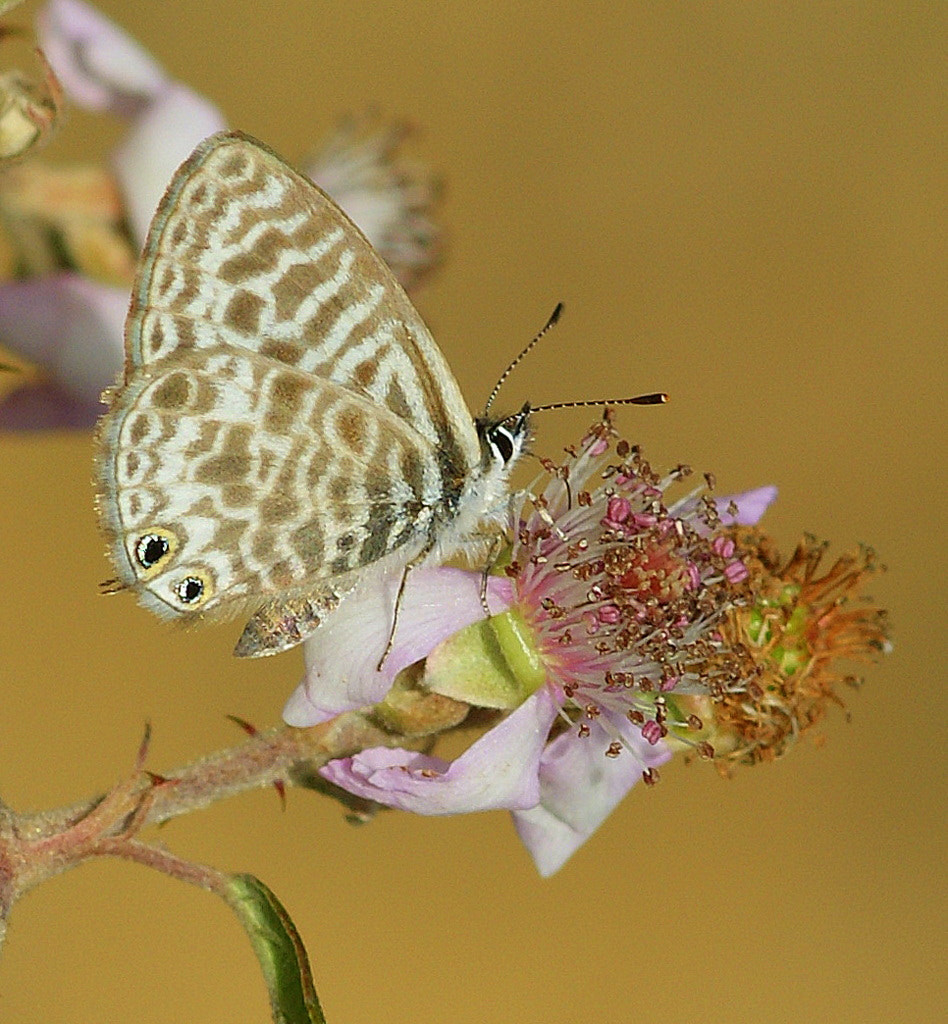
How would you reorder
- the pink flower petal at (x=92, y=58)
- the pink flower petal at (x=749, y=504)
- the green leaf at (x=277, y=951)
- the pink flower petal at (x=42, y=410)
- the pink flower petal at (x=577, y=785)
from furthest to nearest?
the pink flower petal at (x=92, y=58) → the pink flower petal at (x=42, y=410) → the pink flower petal at (x=749, y=504) → the pink flower petal at (x=577, y=785) → the green leaf at (x=277, y=951)

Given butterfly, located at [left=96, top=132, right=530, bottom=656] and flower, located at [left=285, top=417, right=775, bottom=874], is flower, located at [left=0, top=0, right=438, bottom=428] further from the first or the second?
flower, located at [left=285, top=417, right=775, bottom=874]

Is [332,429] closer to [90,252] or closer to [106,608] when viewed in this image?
[90,252]

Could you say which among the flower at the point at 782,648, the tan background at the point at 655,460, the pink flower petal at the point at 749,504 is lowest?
the tan background at the point at 655,460

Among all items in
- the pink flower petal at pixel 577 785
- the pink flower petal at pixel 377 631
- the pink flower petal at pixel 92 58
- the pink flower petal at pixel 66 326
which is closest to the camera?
the pink flower petal at pixel 377 631

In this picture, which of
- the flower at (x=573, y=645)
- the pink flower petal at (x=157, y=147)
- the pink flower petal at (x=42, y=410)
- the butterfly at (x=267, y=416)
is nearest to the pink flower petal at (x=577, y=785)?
the flower at (x=573, y=645)

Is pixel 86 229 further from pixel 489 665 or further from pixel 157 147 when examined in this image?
pixel 489 665

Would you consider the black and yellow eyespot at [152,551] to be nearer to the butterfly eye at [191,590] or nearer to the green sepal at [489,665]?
the butterfly eye at [191,590]

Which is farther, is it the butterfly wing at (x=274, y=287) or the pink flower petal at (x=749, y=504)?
the pink flower petal at (x=749, y=504)

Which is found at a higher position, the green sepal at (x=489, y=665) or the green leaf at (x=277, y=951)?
the green sepal at (x=489, y=665)
